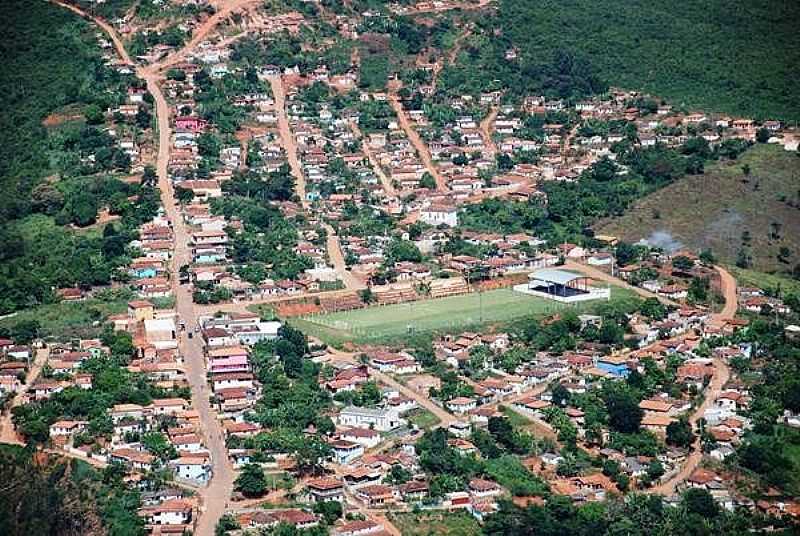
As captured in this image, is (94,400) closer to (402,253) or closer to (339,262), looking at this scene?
(339,262)

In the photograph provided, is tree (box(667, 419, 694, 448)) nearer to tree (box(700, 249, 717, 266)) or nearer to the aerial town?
the aerial town

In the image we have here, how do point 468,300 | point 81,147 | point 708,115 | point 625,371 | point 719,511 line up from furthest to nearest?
point 708,115, point 81,147, point 468,300, point 625,371, point 719,511

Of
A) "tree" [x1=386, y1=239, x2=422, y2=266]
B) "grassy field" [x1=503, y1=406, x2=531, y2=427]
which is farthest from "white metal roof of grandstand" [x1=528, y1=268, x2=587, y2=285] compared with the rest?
"grassy field" [x1=503, y1=406, x2=531, y2=427]

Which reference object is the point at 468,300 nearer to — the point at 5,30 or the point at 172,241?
the point at 172,241

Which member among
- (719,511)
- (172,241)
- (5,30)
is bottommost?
(719,511)

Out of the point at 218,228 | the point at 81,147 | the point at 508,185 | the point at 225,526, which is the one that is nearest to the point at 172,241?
the point at 218,228

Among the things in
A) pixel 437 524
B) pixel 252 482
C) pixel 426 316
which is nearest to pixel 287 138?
pixel 426 316
